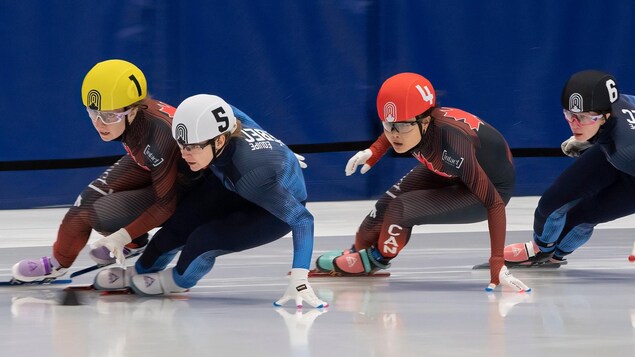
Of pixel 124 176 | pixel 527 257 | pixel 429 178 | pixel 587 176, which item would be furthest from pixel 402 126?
pixel 124 176

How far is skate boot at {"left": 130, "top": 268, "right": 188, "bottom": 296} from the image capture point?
5188 millimetres

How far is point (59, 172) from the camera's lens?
8.34 m

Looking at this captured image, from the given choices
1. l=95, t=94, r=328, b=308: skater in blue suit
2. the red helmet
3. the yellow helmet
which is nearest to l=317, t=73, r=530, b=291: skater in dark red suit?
the red helmet

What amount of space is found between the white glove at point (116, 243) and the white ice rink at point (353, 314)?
22 centimetres

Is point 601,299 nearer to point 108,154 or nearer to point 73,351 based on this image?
point 73,351

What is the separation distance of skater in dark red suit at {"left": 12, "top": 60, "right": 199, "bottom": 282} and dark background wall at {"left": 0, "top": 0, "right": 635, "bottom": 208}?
2781 millimetres

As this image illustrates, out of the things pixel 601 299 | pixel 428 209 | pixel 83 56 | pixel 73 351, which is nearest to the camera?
pixel 73 351

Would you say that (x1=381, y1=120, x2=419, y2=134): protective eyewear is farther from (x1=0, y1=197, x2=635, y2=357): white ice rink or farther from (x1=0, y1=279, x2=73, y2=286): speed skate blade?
(x1=0, y1=279, x2=73, y2=286): speed skate blade

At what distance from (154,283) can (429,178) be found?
5.01 feet

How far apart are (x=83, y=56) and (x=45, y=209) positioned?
3.71 feet

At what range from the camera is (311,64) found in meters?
8.66

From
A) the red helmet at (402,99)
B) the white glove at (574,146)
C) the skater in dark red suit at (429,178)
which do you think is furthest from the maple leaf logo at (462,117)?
the white glove at (574,146)

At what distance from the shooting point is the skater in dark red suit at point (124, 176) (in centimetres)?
507

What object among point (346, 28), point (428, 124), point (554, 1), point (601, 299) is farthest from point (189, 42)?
point (601, 299)
